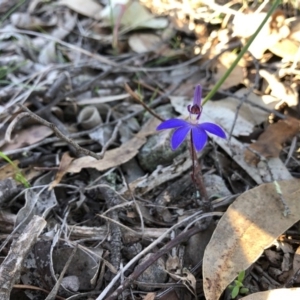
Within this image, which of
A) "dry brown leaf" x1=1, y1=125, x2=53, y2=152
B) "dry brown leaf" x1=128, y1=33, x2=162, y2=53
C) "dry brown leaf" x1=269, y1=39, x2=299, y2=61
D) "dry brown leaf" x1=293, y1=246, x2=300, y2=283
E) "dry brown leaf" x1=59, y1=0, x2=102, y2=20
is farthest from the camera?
"dry brown leaf" x1=59, y1=0, x2=102, y2=20

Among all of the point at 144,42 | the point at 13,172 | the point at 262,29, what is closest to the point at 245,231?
the point at 13,172

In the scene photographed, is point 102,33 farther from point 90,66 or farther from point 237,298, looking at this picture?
point 237,298

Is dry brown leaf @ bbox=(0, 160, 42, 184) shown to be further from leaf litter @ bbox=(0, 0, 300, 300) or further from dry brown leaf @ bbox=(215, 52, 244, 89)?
dry brown leaf @ bbox=(215, 52, 244, 89)

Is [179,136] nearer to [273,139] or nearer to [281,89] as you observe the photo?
[273,139]

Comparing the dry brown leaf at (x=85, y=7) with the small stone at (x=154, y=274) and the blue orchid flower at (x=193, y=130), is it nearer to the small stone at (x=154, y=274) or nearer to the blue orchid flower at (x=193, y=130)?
the blue orchid flower at (x=193, y=130)

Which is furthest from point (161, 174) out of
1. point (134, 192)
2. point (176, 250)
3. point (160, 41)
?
point (160, 41)

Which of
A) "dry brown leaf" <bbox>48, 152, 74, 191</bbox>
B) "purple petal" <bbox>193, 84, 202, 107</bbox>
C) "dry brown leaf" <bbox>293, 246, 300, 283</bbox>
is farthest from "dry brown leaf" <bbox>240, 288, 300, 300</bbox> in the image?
"dry brown leaf" <bbox>48, 152, 74, 191</bbox>

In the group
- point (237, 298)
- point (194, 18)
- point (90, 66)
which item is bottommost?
point (237, 298)
